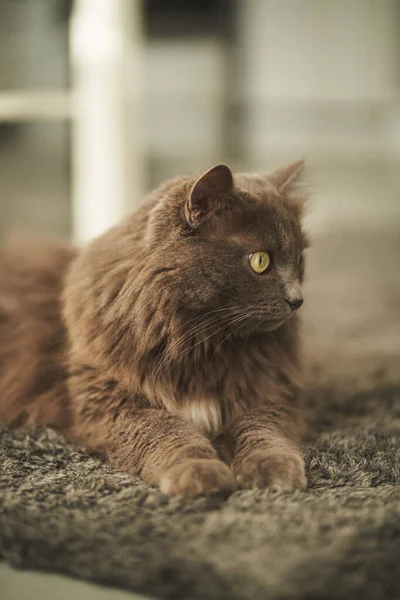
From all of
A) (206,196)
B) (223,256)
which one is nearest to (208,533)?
(223,256)

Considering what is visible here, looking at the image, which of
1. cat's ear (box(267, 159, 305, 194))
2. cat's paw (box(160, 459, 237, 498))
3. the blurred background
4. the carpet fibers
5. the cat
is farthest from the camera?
the blurred background

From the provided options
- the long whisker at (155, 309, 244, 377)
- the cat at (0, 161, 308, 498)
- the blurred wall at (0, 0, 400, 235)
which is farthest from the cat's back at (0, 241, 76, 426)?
the blurred wall at (0, 0, 400, 235)

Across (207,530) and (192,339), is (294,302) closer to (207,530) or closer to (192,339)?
(192,339)

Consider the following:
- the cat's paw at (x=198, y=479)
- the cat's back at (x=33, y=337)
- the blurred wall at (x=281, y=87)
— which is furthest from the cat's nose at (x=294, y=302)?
the blurred wall at (x=281, y=87)

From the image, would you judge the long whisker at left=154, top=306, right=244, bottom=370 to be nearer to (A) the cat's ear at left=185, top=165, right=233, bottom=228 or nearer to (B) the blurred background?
(A) the cat's ear at left=185, top=165, right=233, bottom=228

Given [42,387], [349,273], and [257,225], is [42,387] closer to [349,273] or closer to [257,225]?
[257,225]

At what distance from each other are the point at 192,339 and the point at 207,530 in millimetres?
439

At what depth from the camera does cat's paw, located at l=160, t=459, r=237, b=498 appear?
45.4 inches

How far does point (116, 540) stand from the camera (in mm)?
1049

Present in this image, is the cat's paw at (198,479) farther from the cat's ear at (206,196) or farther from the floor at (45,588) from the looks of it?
the cat's ear at (206,196)

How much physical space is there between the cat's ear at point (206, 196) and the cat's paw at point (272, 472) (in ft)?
1.53

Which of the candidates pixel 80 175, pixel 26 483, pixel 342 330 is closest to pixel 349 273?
pixel 342 330

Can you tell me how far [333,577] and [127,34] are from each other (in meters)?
2.84

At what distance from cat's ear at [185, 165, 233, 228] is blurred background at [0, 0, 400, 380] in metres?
1.85
